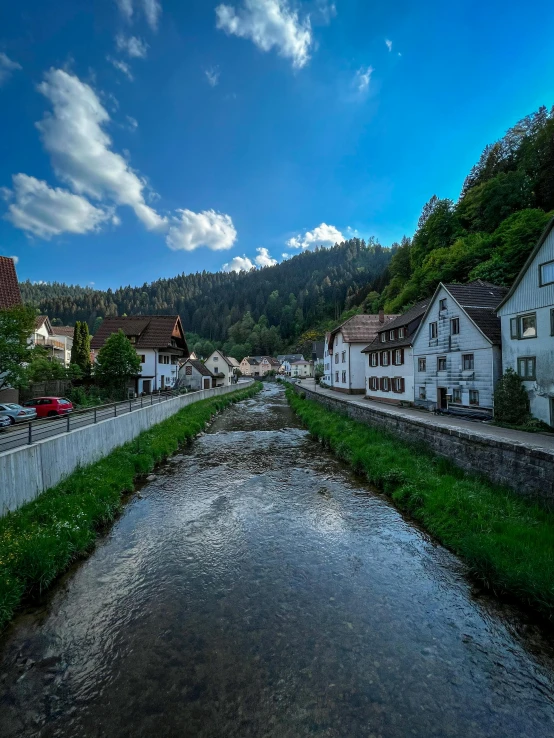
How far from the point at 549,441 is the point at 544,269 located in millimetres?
8761

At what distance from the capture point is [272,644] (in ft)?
17.4

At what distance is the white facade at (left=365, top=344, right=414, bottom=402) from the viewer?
27.8 metres

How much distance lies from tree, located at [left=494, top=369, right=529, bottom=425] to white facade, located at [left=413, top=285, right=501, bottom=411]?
1.42 meters

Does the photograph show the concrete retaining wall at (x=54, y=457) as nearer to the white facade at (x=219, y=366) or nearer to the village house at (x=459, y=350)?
the village house at (x=459, y=350)

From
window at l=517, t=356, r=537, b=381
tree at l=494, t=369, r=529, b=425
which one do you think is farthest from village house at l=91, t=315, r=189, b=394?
window at l=517, t=356, r=537, b=381

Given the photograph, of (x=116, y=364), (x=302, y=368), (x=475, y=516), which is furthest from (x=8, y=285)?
(x=302, y=368)

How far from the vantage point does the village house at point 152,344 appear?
40000 millimetres

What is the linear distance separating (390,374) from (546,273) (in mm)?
15083

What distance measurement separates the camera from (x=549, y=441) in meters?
13.5

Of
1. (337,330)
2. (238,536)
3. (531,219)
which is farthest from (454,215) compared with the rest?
(238,536)

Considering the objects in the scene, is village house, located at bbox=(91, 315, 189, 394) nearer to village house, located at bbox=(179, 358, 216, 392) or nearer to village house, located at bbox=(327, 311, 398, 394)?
village house, located at bbox=(179, 358, 216, 392)

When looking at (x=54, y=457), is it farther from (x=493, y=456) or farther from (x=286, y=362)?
(x=286, y=362)

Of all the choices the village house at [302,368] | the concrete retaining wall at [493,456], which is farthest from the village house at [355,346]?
the village house at [302,368]

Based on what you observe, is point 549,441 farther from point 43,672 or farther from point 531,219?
point 531,219
